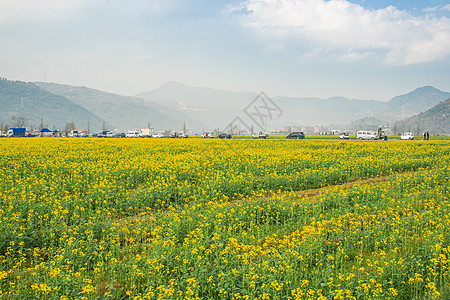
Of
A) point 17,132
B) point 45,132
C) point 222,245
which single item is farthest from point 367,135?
point 45,132

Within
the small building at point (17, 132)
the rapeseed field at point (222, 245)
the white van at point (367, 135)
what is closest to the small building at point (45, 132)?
the small building at point (17, 132)

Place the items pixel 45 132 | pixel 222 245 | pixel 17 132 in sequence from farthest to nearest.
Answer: pixel 45 132
pixel 17 132
pixel 222 245

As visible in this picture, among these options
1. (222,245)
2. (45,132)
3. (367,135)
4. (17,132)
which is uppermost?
(45,132)

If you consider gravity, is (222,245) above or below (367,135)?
below

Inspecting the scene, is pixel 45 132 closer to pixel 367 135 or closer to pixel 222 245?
pixel 367 135

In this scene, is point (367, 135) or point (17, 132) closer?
point (367, 135)

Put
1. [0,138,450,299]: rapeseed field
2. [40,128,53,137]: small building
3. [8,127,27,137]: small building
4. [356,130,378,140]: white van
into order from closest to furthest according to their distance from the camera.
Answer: [0,138,450,299]: rapeseed field, [356,130,378,140]: white van, [8,127,27,137]: small building, [40,128,53,137]: small building

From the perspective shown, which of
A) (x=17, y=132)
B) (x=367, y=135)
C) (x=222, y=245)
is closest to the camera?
(x=222, y=245)

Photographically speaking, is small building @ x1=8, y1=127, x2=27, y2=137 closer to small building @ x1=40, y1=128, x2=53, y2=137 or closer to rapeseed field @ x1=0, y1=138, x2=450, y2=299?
small building @ x1=40, y1=128, x2=53, y2=137

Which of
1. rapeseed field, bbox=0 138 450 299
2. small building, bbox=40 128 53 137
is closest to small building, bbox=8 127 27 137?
small building, bbox=40 128 53 137

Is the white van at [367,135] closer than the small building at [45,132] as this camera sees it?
Yes

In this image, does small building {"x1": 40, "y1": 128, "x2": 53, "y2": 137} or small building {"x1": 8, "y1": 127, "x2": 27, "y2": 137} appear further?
small building {"x1": 40, "y1": 128, "x2": 53, "y2": 137}

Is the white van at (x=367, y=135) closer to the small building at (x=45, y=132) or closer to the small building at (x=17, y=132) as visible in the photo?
the small building at (x=17, y=132)

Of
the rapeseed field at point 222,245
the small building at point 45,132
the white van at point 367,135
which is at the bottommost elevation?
the rapeseed field at point 222,245
